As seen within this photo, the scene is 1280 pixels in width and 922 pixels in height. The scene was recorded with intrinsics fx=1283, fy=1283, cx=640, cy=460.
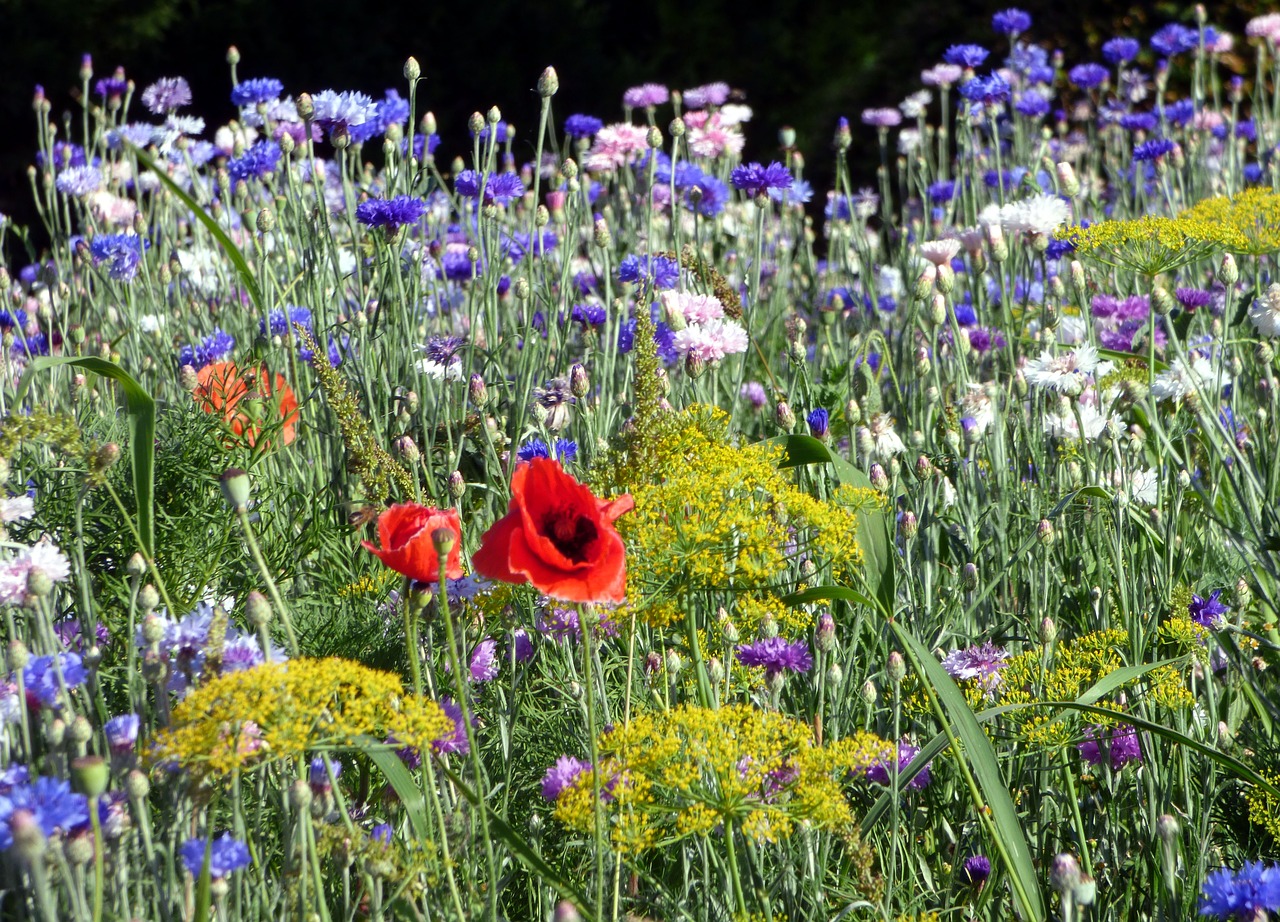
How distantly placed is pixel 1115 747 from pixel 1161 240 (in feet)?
2.51

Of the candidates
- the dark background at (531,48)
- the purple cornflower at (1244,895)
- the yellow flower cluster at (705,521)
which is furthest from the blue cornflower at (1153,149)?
the dark background at (531,48)

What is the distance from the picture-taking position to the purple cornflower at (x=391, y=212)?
2.47 m

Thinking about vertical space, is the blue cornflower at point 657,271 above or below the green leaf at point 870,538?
above

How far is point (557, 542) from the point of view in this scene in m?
1.40

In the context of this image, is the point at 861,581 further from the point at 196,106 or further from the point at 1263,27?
the point at 196,106

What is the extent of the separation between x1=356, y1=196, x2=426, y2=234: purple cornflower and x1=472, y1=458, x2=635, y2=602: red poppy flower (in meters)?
1.17

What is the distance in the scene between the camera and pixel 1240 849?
1807 mm

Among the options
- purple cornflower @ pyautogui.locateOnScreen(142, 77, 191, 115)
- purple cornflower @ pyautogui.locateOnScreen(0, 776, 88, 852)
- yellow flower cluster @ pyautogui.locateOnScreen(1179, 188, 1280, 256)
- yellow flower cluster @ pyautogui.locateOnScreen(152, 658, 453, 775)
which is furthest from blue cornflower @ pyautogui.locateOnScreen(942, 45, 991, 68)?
purple cornflower @ pyautogui.locateOnScreen(0, 776, 88, 852)

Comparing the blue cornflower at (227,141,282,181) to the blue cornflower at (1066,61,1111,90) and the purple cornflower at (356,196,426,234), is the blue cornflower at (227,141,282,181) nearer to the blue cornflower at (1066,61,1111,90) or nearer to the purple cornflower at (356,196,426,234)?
the purple cornflower at (356,196,426,234)

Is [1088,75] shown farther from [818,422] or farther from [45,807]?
[45,807]

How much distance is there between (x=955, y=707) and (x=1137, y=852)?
1.62 ft

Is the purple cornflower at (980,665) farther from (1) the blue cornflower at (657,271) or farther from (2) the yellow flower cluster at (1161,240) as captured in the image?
(1) the blue cornflower at (657,271)

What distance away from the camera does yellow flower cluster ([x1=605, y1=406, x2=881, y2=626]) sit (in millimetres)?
1505

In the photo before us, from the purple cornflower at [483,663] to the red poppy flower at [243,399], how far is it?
60cm
